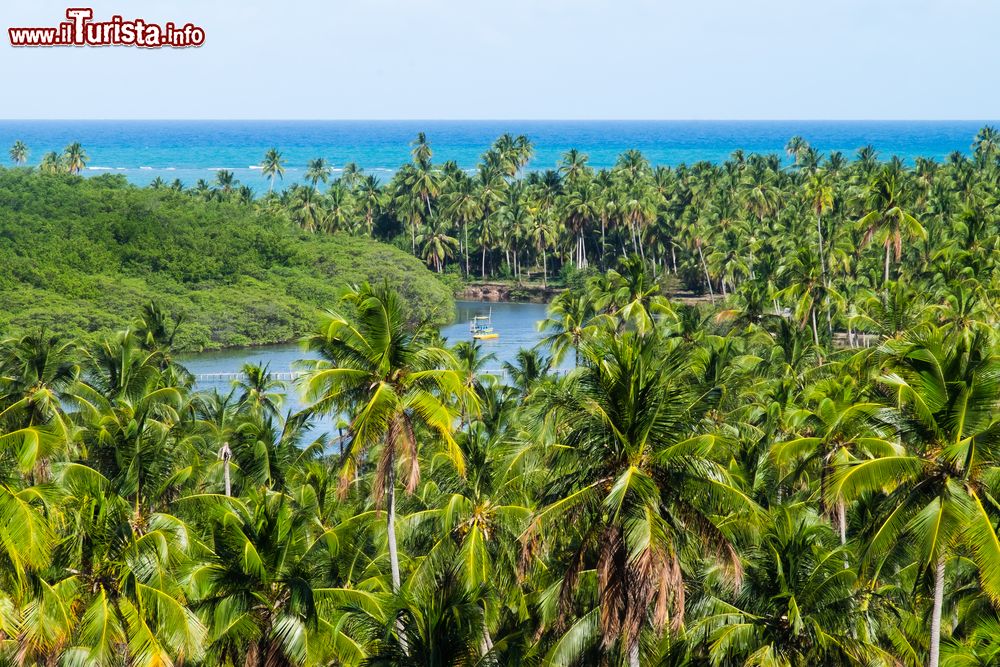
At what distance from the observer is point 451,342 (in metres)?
87.6

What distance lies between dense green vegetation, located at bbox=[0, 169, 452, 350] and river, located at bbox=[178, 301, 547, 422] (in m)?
1.59

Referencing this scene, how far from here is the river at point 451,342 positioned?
8073cm

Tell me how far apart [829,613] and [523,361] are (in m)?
32.3

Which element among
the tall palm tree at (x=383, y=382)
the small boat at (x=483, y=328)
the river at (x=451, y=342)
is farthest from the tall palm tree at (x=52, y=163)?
the tall palm tree at (x=383, y=382)

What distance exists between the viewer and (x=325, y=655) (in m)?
21.3

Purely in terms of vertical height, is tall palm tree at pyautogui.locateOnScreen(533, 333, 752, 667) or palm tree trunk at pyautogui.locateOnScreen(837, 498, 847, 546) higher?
tall palm tree at pyautogui.locateOnScreen(533, 333, 752, 667)

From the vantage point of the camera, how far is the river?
80.7 metres

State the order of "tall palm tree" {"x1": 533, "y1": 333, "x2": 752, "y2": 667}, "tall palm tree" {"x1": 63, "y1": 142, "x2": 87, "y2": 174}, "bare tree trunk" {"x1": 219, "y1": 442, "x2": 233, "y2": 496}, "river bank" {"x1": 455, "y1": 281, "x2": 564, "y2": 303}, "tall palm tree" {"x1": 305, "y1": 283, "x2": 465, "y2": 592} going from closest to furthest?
"tall palm tree" {"x1": 533, "y1": 333, "x2": 752, "y2": 667} < "tall palm tree" {"x1": 305, "y1": 283, "x2": 465, "y2": 592} < "bare tree trunk" {"x1": 219, "y1": 442, "x2": 233, "y2": 496} < "river bank" {"x1": 455, "y1": 281, "x2": 564, "y2": 303} < "tall palm tree" {"x1": 63, "y1": 142, "x2": 87, "y2": 174}

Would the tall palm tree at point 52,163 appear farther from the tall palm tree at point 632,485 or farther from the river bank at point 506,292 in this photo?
the tall palm tree at point 632,485

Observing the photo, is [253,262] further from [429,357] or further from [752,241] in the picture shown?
[429,357]

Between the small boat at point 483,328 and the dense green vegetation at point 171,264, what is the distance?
3.28 m

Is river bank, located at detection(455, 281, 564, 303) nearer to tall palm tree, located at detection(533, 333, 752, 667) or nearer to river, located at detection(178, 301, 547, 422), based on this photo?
river, located at detection(178, 301, 547, 422)

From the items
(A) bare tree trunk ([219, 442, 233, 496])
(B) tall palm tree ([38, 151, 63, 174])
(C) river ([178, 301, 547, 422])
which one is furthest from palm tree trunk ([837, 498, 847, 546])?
(B) tall palm tree ([38, 151, 63, 174])

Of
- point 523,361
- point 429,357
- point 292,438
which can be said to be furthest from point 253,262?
point 429,357
